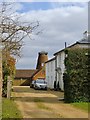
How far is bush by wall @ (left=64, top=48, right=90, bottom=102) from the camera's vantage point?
24766 mm

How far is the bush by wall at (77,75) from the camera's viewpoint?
24.8 meters

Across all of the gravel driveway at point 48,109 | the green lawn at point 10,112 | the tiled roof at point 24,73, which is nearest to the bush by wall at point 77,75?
the gravel driveway at point 48,109

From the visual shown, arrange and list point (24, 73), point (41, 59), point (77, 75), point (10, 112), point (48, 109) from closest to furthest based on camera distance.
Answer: point (10, 112)
point (48, 109)
point (77, 75)
point (24, 73)
point (41, 59)

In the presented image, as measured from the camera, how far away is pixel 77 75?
2492 centimetres

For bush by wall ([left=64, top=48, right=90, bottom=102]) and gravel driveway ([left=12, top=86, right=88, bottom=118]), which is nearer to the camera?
gravel driveway ([left=12, top=86, right=88, bottom=118])

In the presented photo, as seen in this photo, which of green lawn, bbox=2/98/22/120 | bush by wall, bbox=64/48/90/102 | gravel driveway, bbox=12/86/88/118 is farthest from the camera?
bush by wall, bbox=64/48/90/102

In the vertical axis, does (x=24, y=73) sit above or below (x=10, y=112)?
above

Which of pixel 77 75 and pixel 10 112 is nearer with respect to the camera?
pixel 10 112

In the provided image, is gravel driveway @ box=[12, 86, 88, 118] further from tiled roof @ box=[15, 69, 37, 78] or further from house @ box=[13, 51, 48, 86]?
tiled roof @ box=[15, 69, 37, 78]

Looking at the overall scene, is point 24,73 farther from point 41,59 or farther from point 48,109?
point 48,109

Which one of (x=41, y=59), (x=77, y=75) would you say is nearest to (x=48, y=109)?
(x=77, y=75)

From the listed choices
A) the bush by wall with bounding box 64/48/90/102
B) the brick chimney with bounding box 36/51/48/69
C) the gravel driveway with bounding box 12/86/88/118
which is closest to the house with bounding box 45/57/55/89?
the brick chimney with bounding box 36/51/48/69

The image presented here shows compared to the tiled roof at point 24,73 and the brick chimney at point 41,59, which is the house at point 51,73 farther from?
the brick chimney at point 41,59

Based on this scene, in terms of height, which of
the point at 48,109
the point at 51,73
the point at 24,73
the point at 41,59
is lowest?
the point at 48,109
